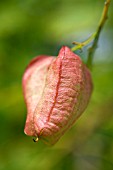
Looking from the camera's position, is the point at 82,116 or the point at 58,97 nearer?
the point at 58,97

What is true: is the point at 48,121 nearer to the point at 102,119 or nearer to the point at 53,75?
the point at 53,75

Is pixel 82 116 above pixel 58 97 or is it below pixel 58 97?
below

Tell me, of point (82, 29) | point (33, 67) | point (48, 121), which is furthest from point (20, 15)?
point (48, 121)

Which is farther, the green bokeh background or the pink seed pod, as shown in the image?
the green bokeh background

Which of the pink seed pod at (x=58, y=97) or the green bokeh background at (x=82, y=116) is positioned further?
the green bokeh background at (x=82, y=116)
